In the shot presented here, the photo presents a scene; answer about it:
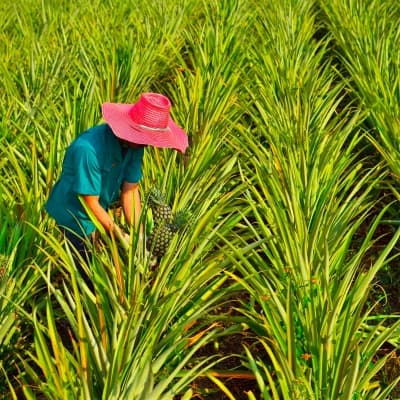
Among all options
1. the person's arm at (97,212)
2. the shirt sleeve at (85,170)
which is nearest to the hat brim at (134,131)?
the shirt sleeve at (85,170)

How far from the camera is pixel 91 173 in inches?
72.8

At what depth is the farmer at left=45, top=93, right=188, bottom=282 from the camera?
1841mm

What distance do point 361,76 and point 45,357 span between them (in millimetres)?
2384

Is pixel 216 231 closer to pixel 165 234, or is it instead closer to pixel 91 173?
pixel 165 234

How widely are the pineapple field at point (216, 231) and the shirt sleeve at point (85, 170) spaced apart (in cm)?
18

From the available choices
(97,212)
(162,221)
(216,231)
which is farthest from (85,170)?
(216,231)

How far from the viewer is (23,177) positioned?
2186 mm

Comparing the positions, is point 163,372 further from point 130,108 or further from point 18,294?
point 130,108

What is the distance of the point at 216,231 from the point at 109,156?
0.39 metres

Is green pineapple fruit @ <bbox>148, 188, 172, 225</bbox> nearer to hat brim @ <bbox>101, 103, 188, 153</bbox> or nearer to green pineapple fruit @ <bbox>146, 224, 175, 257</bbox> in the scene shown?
green pineapple fruit @ <bbox>146, 224, 175, 257</bbox>

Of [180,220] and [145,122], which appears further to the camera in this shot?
[180,220]

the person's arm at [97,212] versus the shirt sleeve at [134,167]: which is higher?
the shirt sleeve at [134,167]

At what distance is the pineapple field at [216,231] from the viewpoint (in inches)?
58.7

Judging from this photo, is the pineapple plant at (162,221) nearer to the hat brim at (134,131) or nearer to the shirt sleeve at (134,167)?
the shirt sleeve at (134,167)
